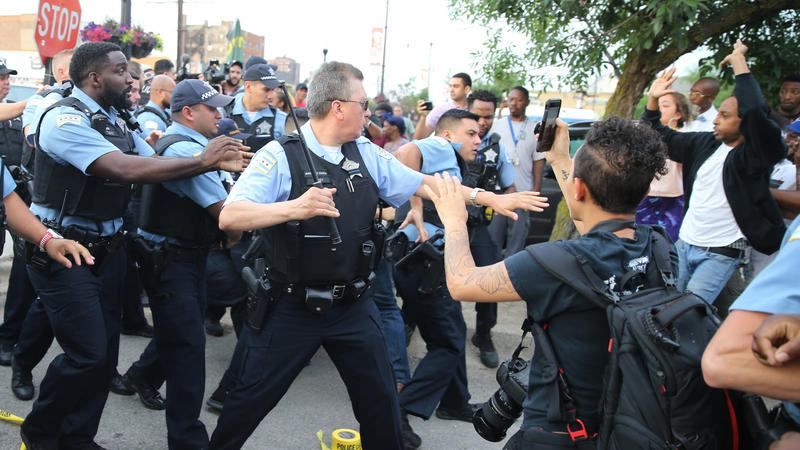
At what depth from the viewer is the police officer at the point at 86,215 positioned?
3658 mm

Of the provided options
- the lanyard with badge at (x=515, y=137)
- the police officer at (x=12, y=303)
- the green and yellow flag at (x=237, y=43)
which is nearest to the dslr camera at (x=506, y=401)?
the police officer at (x=12, y=303)

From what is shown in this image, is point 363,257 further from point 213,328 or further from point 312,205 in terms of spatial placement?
point 213,328

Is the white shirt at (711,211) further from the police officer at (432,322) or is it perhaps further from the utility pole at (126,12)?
the utility pole at (126,12)

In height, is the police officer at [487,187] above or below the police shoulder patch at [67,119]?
below

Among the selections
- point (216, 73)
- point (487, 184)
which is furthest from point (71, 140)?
point (216, 73)

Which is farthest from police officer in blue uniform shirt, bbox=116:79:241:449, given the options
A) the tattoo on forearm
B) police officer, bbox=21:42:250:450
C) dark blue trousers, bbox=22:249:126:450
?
the tattoo on forearm

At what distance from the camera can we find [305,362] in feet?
11.0

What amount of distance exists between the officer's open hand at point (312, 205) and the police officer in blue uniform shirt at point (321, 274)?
8 cm

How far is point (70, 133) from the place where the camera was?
3.67 meters

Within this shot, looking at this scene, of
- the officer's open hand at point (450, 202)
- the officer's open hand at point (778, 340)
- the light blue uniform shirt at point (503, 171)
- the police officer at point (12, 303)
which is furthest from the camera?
the light blue uniform shirt at point (503, 171)

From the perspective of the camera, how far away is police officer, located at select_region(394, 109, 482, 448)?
14.4ft

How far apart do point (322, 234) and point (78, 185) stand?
146cm

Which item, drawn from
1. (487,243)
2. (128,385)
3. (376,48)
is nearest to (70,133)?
(128,385)

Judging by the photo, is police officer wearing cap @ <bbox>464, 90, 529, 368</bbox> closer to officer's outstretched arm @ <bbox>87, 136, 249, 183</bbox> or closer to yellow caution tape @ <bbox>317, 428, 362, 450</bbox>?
yellow caution tape @ <bbox>317, 428, 362, 450</bbox>
